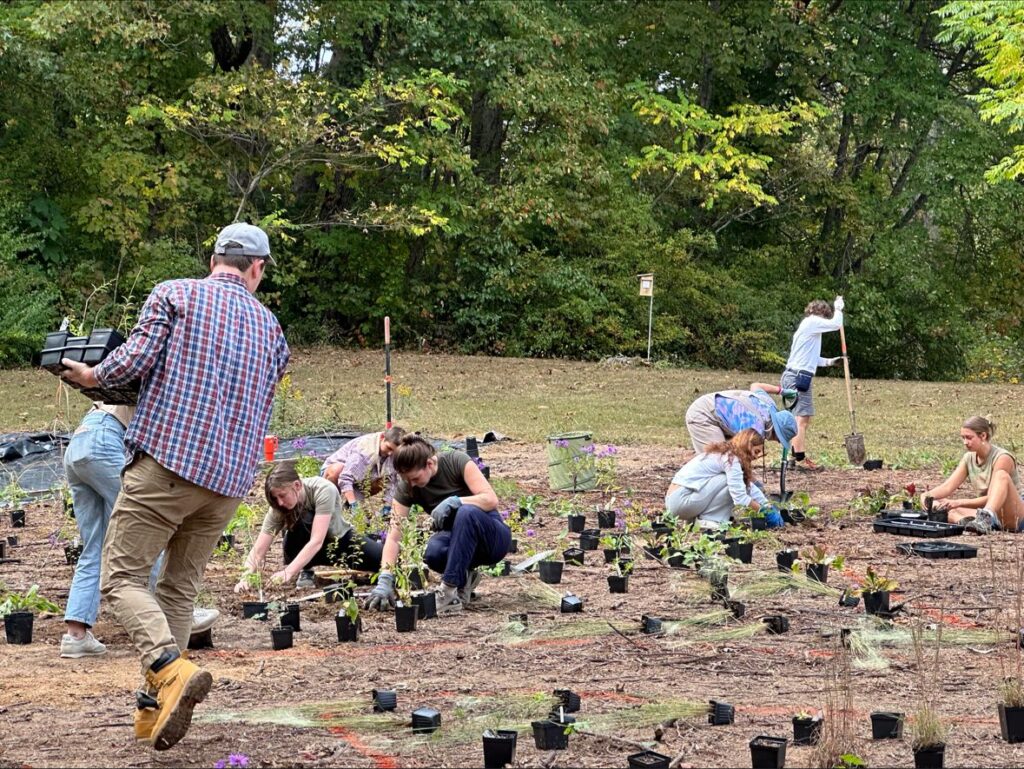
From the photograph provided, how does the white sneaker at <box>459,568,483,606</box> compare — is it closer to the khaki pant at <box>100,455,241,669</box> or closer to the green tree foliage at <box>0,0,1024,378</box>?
the khaki pant at <box>100,455,241,669</box>

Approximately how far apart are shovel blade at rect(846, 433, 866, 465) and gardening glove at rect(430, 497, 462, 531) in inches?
259

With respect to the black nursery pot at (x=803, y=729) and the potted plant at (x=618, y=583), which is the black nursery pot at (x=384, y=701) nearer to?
the black nursery pot at (x=803, y=729)

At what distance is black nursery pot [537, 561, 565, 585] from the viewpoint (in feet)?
23.0

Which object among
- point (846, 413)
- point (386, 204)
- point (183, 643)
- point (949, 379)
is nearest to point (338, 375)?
point (386, 204)

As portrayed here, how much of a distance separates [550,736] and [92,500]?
99.3 inches

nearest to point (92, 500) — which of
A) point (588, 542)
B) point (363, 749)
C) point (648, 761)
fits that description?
point (363, 749)

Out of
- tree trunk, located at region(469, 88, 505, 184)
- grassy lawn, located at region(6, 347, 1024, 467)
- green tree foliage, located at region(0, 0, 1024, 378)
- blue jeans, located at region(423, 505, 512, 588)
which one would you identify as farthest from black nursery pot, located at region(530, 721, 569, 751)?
tree trunk, located at region(469, 88, 505, 184)

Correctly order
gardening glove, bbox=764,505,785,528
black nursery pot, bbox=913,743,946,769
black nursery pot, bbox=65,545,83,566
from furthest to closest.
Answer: gardening glove, bbox=764,505,785,528 → black nursery pot, bbox=65,545,83,566 → black nursery pot, bbox=913,743,946,769

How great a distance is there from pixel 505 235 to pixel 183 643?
20.0 m

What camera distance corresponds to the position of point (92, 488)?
558cm

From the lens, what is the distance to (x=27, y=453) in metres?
12.0

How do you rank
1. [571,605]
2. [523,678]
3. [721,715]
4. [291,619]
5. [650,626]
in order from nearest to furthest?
[721,715]
[523,678]
[650,626]
[291,619]
[571,605]

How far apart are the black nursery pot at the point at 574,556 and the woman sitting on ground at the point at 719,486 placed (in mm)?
946

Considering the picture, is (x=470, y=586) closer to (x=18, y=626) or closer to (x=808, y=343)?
(x=18, y=626)
